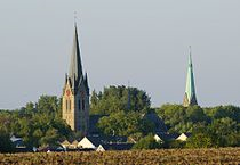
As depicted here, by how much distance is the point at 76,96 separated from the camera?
552 feet

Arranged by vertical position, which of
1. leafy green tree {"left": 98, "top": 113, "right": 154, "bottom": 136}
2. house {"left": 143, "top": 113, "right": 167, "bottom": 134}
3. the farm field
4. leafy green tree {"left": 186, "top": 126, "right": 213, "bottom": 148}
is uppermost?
house {"left": 143, "top": 113, "right": 167, "bottom": 134}

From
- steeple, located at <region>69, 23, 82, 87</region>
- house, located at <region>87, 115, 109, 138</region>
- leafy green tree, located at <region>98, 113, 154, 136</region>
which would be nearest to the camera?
leafy green tree, located at <region>98, 113, 154, 136</region>

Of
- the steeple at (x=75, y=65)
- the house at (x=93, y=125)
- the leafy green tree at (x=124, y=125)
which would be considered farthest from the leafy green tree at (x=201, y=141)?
the steeple at (x=75, y=65)

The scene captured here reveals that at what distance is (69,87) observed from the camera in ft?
549

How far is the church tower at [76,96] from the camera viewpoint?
166 meters

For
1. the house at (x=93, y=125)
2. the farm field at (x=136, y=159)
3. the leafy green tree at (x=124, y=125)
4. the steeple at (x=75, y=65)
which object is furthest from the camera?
the steeple at (x=75, y=65)

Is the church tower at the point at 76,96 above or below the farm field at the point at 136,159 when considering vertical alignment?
above

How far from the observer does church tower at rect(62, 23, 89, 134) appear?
546 feet

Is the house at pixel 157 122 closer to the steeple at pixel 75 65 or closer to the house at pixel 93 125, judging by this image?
the house at pixel 93 125

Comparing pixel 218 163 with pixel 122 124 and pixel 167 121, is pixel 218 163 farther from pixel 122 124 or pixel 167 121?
pixel 167 121

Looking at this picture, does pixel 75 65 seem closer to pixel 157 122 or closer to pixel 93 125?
pixel 93 125

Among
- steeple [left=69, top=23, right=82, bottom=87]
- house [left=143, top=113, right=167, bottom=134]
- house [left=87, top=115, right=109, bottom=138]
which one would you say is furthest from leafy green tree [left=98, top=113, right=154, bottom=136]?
house [left=143, top=113, right=167, bottom=134]

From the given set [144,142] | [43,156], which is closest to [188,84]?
[144,142]

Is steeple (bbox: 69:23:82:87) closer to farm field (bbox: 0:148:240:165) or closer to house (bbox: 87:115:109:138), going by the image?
house (bbox: 87:115:109:138)
